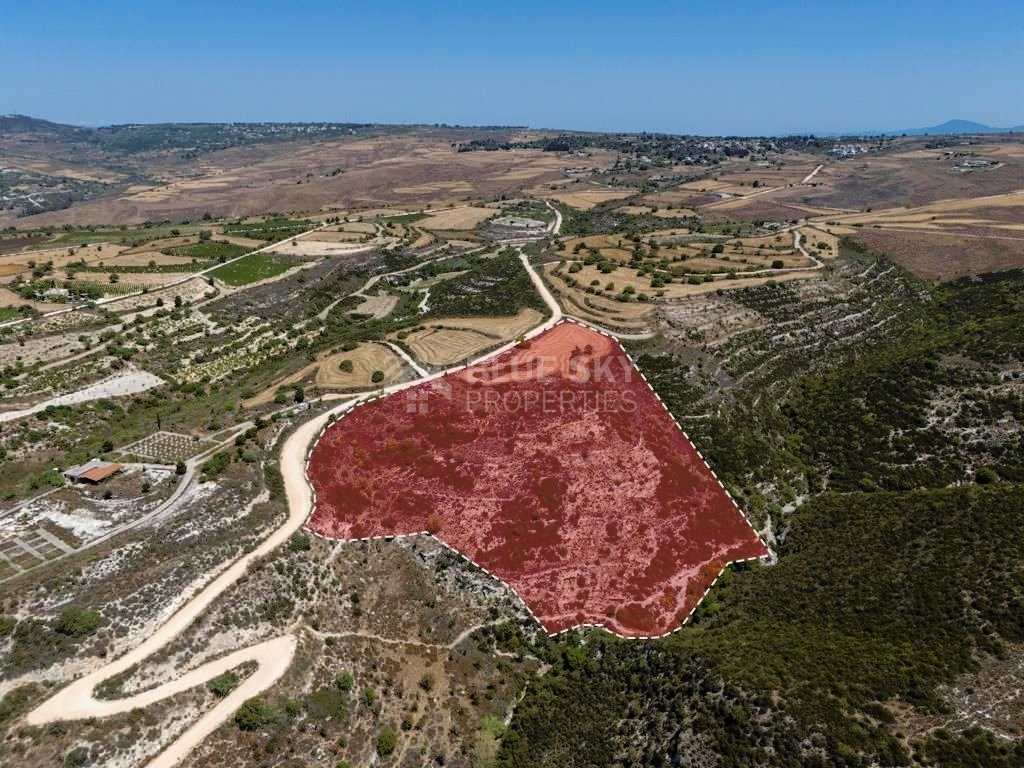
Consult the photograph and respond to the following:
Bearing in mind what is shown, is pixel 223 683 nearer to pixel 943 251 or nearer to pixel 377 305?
pixel 377 305

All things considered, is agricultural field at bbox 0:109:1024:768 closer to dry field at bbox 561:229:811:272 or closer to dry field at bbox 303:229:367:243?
dry field at bbox 561:229:811:272

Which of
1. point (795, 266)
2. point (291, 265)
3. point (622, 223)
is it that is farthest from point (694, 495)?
point (622, 223)

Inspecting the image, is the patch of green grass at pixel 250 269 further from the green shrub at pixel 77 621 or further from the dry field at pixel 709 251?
the green shrub at pixel 77 621

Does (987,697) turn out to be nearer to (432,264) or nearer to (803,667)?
(803,667)

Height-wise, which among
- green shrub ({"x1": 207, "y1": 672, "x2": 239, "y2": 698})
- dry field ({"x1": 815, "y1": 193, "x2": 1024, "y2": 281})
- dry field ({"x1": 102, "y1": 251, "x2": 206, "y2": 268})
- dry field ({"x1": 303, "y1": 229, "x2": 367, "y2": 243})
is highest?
dry field ({"x1": 815, "y1": 193, "x2": 1024, "y2": 281})

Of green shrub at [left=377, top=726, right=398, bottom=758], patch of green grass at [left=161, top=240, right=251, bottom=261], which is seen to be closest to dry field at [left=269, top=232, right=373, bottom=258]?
patch of green grass at [left=161, top=240, right=251, bottom=261]

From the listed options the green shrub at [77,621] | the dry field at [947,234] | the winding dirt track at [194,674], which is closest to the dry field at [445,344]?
the winding dirt track at [194,674]
